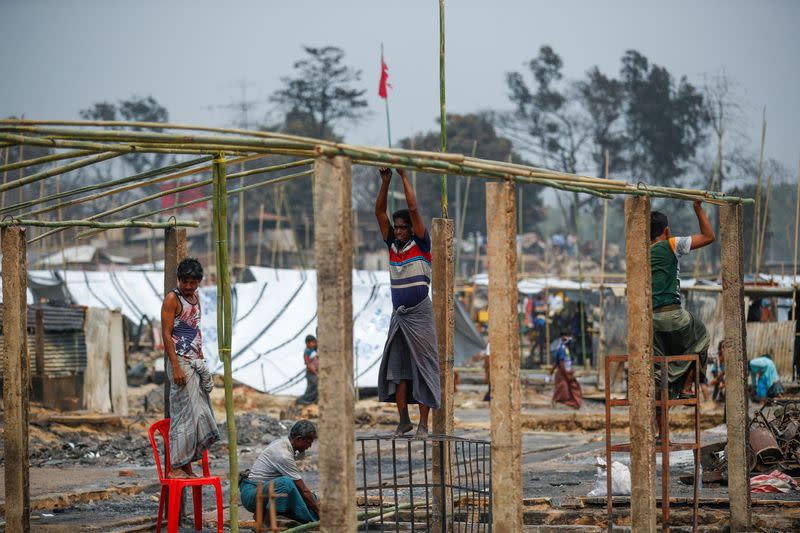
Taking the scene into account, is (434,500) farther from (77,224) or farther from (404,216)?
(77,224)

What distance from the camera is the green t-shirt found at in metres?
7.33

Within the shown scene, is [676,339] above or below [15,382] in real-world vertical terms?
above

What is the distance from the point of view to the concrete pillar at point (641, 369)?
641 cm

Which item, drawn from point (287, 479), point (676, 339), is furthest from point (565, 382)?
point (287, 479)

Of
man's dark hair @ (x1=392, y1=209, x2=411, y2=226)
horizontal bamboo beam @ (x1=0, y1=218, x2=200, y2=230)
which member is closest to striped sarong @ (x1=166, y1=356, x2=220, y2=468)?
horizontal bamboo beam @ (x1=0, y1=218, x2=200, y2=230)

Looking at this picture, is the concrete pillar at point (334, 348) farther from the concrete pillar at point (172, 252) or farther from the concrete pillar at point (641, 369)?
the concrete pillar at point (172, 252)

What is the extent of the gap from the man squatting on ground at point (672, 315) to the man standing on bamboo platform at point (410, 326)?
67.1 inches

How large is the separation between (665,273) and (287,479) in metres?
2.99

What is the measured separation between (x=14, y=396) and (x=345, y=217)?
306 centimetres

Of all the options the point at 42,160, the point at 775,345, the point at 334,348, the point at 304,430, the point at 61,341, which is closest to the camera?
the point at 334,348

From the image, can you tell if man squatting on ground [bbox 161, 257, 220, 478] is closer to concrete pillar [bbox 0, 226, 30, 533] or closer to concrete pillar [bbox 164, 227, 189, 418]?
concrete pillar [bbox 164, 227, 189, 418]

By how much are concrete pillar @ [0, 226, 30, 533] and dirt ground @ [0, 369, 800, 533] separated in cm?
85

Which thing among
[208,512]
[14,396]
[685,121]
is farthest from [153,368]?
[685,121]

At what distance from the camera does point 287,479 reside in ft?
23.5
